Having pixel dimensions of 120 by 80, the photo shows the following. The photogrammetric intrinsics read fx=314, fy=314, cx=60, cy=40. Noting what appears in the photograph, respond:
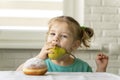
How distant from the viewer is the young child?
1626 mm

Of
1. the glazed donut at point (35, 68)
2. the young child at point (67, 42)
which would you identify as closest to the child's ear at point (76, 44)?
the young child at point (67, 42)

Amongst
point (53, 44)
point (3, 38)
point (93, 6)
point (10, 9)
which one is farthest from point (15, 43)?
point (53, 44)

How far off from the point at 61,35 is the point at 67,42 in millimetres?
62

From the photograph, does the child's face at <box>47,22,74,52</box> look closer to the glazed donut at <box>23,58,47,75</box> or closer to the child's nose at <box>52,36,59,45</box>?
the child's nose at <box>52,36,59,45</box>

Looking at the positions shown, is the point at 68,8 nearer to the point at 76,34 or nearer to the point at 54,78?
the point at 76,34

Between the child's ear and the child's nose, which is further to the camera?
the child's ear

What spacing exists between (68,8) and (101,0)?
0.26 metres

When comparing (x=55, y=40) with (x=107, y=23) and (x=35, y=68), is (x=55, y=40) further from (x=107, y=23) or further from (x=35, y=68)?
(x=107, y=23)

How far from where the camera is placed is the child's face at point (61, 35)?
1595mm

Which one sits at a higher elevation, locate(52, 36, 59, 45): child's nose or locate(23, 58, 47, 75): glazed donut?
locate(52, 36, 59, 45): child's nose

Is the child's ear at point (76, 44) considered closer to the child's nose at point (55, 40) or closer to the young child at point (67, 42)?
the young child at point (67, 42)

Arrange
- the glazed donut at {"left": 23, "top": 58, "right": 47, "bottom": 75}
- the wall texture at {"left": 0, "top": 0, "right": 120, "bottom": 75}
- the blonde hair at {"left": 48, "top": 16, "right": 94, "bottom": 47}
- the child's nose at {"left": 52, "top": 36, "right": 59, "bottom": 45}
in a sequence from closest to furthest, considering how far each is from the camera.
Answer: the glazed donut at {"left": 23, "top": 58, "right": 47, "bottom": 75}, the child's nose at {"left": 52, "top": 36, "right": 59, "bottom": 45}, the blonde hair at {"left": 48, "top": 16, "right": 94, "bottom": 47}, the wall texture at {"left": 0, "top": 0, "right": 120, "bottom": 75}

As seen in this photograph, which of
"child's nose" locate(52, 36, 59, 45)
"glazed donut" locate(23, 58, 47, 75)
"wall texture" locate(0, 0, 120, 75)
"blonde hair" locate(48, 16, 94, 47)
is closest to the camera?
"glazed donut" locate(23, 58, 47, 75)

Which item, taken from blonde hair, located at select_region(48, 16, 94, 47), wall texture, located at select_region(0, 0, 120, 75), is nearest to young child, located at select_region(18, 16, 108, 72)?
blonde hair, located at select_region(48, 16, 94, 47)
